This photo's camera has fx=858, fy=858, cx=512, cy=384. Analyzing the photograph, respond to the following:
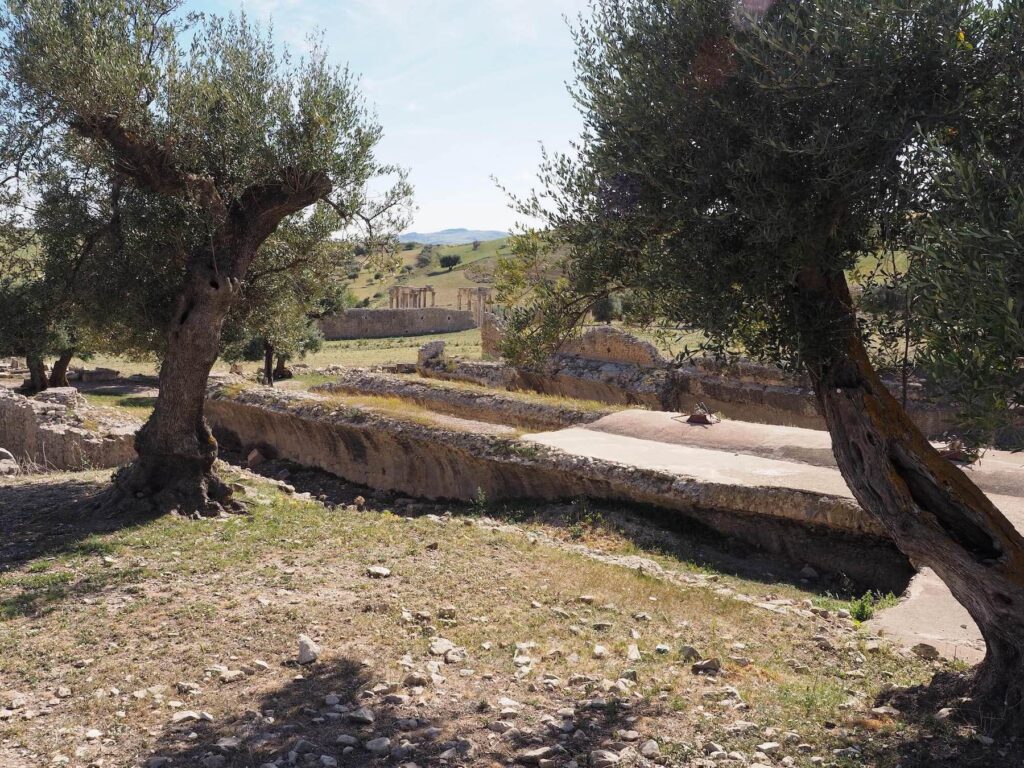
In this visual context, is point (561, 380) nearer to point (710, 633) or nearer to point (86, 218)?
point (86, 218)

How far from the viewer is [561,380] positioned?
2444 centimetres

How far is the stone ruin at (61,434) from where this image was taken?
15266 mm

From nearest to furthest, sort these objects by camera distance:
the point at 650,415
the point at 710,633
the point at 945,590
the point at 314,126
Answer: the point at 710,633, the point at 945,590, the point at 314,126, the point at 650,415

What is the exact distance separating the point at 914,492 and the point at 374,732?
387cm

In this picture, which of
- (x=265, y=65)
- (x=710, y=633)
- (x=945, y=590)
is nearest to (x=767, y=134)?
(x=710, y=633)

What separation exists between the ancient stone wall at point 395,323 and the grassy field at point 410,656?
38194 millimetres

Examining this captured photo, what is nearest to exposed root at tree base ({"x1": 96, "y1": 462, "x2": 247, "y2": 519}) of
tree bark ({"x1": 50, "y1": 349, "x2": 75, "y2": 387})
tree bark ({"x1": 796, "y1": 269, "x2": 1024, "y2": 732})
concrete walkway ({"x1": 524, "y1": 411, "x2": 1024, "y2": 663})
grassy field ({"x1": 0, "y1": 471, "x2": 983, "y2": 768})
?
grassy field ({"x1": 0, "y1": 471, "x2": 983, "y2": 768})

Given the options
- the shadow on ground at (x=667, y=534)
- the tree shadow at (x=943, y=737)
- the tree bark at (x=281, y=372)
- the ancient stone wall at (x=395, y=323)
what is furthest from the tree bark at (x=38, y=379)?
the tree shadow at (x=943, y=737)

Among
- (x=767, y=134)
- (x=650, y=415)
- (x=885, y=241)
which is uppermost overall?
(x=767, y=134)

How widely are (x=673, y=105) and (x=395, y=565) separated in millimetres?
5432

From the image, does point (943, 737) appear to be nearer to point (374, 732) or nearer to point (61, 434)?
point (374, 732)

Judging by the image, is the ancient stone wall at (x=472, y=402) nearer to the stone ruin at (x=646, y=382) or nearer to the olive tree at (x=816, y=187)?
the stone ruin at (x=646, y=382)

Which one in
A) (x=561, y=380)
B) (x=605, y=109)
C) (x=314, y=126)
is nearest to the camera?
(x=605, y=109)

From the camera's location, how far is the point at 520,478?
13789 millimetres
